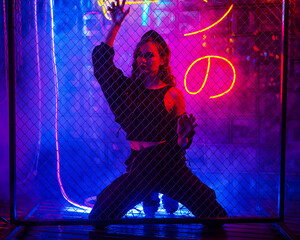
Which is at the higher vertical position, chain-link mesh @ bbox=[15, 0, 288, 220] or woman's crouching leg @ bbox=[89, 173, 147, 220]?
chain-link mesh @ bbox=[15, 0, 288, 220]

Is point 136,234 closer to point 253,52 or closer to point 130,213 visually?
point 130,213

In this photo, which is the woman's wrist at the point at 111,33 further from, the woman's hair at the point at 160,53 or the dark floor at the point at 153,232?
the dark floor at the point at 153,232

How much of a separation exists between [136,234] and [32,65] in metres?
1.84

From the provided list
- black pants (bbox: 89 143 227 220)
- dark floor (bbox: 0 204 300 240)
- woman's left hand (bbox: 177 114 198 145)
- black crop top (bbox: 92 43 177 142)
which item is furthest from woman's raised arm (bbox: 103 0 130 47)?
dark floor (bbox: 0 204 300 240)

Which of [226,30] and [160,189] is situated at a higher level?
[226,30]

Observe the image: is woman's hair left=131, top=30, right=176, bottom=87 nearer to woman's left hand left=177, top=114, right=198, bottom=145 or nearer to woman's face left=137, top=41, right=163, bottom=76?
woman's face left=137, top=41, right=163, bottom=76

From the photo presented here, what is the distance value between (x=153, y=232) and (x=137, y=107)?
3.15 ft

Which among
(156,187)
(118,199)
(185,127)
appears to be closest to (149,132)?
(185,127)

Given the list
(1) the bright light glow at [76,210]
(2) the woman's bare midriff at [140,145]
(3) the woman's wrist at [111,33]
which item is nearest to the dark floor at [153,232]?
(1) the bright light glow at [76,210]

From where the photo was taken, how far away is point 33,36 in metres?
2.74

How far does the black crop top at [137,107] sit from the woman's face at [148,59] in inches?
5.9

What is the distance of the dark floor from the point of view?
6.32 feet

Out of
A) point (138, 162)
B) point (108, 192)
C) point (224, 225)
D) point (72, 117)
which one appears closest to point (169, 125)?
point (138, 162)

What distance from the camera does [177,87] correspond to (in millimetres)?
2887
